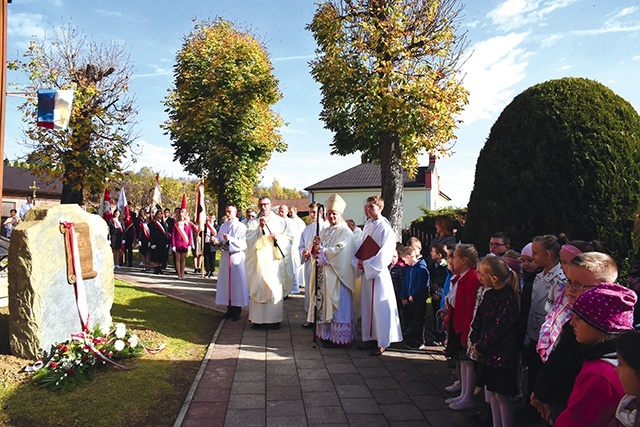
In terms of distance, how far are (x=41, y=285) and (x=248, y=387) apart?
8.95 feet

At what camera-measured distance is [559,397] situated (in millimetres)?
2732

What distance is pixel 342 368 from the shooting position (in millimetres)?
5555

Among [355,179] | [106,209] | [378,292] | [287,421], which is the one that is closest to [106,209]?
[106,209]

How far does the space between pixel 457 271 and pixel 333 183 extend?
43404 millimetres

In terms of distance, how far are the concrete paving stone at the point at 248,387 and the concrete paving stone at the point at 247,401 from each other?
102 millimetres

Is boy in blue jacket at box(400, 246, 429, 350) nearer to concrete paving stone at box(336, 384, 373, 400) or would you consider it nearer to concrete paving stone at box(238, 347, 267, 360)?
concrete paving stone at box(336, 384, 373, 400)

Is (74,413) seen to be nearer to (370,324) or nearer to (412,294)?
(370,324)

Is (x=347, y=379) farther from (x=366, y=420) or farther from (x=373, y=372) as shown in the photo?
(x=366, y=420)

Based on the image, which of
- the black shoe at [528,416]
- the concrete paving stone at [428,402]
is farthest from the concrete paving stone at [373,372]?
the black shoe at [528,416]

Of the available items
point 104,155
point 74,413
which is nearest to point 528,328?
point 74,413

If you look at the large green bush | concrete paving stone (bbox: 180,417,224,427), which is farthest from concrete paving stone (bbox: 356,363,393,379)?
the large green bush

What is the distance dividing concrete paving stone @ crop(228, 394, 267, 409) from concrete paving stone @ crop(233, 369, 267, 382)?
0.46 meters

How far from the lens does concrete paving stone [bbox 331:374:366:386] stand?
503cm

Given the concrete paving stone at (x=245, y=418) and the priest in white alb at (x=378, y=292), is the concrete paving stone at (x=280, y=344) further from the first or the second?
the concrete paving stone at (x=245, y=418)
